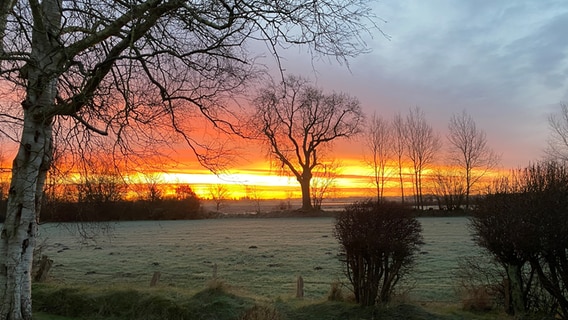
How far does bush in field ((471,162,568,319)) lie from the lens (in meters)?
7.46

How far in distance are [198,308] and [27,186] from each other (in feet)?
13.0

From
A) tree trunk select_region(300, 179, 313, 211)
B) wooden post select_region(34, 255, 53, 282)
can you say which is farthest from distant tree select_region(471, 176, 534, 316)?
tree trunk select_region(300, 179, 313, 211)

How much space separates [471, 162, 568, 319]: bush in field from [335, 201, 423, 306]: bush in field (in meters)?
1.41

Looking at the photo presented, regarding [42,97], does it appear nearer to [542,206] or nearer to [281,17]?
[281,17]

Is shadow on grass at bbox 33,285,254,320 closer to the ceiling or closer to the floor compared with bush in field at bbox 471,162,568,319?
closer to the floor

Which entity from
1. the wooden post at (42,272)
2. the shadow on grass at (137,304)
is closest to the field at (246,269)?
the shadow on grass at (137,304)

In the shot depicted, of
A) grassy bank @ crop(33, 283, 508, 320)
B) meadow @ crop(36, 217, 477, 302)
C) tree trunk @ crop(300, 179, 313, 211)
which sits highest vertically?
tree trunk @ crop(300, 179, 313, 211)

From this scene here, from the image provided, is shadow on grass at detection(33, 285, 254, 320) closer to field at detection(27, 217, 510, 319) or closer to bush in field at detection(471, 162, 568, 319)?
field at detection(27, 217, 510, 319)

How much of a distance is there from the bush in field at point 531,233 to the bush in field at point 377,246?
1.41 m

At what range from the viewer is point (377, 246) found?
8438mm

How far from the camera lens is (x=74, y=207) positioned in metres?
10.0

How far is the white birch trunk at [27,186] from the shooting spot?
6922 millimetres

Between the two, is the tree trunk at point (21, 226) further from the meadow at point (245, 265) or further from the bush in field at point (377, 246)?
the bush in field at point (377, 246)

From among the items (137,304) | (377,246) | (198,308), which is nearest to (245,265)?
(137,304)
